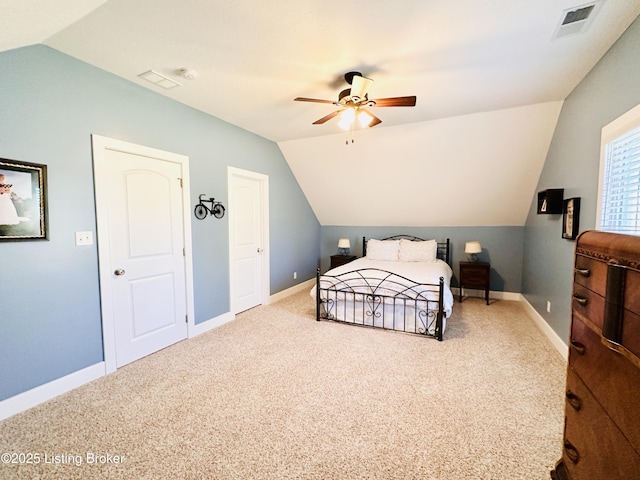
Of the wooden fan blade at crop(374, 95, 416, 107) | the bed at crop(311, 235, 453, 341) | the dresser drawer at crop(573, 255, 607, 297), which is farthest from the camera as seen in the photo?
the bed at crop(311, 235, 453, 341)

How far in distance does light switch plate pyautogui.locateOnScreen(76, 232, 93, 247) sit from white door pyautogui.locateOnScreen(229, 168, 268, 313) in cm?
166

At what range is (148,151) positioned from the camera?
9.25 ft

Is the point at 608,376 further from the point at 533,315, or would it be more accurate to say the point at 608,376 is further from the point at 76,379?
the point at 533,315

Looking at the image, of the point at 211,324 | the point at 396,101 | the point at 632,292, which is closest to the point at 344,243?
the point at 211,324

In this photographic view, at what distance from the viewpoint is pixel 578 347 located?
1.18 meters

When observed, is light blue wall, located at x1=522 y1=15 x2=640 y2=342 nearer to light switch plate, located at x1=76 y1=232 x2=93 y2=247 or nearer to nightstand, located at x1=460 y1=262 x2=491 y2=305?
nightstand, located at x1=460 y1=262 x2=491 y2=305

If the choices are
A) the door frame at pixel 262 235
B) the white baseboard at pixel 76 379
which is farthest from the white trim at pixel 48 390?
the door frame at pixel 262 235

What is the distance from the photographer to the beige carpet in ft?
5.21

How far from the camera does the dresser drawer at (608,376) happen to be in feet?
2.70

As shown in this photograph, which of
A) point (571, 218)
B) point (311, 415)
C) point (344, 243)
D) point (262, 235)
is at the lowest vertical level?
point (311, 415)

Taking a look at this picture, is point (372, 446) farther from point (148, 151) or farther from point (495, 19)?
point (148, 151)

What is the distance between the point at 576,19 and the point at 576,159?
4.52 ft

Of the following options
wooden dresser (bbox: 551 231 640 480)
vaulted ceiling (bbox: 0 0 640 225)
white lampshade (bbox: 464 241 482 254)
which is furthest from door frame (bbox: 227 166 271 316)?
wooden dresser (bbox: 551 231 640 480)

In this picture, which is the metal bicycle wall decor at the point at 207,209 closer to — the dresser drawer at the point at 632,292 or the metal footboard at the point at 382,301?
the metal footboard at the point at 382,301
